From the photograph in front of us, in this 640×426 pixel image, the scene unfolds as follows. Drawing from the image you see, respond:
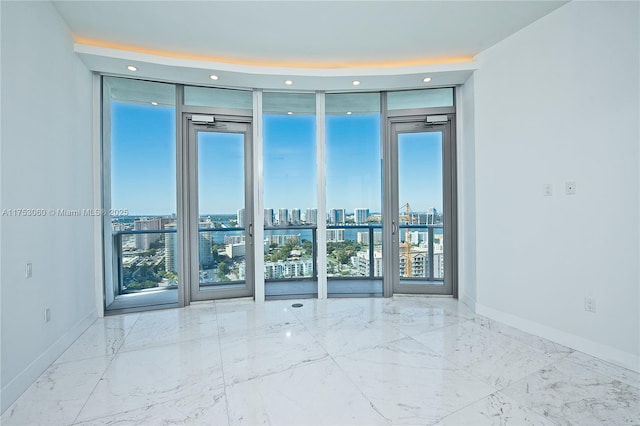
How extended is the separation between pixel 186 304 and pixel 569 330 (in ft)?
14.0

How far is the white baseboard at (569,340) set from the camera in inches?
86.7

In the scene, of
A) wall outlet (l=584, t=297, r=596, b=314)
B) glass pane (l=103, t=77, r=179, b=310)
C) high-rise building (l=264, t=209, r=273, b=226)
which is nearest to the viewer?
wall outlet (l=584, t=297, r=596, b=314)

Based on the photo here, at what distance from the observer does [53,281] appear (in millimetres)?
2406

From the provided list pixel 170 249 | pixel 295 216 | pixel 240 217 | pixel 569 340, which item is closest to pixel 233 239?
pixel 240 217

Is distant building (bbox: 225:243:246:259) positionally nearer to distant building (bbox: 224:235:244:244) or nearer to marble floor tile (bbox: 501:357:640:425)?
distant building (bbox: 224:235:244:244)

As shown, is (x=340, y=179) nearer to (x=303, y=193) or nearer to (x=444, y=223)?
(x=303, y=193)

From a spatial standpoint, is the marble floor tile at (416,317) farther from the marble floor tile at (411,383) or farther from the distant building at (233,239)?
the distant building at (233,239)

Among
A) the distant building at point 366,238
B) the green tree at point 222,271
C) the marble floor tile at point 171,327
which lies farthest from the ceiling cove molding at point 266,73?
the marble floor tile at point 171,327

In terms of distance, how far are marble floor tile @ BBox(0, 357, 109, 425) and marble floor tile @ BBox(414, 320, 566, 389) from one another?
2735 millimetres

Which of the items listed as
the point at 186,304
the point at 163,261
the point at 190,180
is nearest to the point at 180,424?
the point at 186,304

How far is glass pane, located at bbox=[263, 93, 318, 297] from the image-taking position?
13.5ft

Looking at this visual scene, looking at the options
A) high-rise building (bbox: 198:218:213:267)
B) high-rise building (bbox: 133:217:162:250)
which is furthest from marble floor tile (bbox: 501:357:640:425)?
high-rise building (bbox: 133:217:162:250)

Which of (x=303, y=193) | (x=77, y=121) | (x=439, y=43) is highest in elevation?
(x=439, y=43)

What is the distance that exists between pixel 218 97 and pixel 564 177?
13.4 ft
